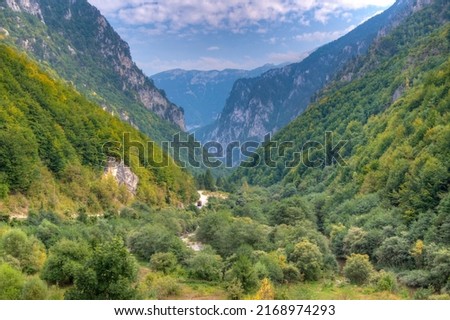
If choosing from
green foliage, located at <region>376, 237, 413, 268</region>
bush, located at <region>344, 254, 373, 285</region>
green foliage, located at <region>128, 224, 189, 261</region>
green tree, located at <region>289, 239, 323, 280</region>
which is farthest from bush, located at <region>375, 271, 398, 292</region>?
green foliage, located at <region>128, 224, 189, 261</region>

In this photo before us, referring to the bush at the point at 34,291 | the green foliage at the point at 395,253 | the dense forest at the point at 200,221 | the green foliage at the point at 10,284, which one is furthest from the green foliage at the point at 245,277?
the green foliage at the point at 395,253

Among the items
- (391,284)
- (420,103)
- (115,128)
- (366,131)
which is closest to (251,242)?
(391,284)

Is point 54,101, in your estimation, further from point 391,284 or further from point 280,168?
point 280,168

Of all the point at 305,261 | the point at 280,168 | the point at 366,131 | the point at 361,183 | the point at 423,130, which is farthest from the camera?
the point at 280,168

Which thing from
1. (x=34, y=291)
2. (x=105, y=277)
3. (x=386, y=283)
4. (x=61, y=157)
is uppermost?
(x=61, y=157)

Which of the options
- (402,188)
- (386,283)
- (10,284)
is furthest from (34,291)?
(402,188)

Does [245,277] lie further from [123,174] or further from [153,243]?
[123,174]
